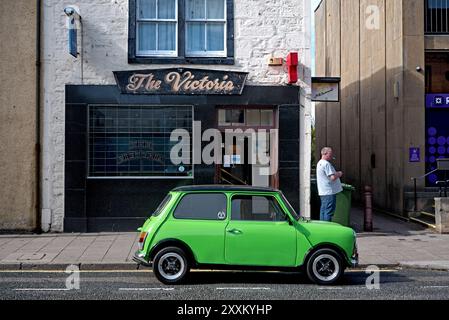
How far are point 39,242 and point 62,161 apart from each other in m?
2.26

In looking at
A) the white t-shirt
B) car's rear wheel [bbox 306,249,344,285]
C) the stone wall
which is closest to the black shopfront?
the stone wall

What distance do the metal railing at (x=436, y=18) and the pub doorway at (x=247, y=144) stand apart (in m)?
6.16

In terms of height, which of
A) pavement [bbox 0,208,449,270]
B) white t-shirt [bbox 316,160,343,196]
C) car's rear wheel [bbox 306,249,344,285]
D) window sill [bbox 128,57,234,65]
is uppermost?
window sill [bbox 128,57,234,65]

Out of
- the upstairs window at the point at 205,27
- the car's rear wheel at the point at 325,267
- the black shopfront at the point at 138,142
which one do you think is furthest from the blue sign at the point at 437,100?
the car's rear wheel at the point at 325,267

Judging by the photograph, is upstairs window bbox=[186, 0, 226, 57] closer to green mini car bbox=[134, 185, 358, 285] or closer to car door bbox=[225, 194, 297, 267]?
green mini car bbox=[134, 185, 358, 285]

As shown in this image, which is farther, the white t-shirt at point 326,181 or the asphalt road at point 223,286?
the white t-shirt at point 326,181

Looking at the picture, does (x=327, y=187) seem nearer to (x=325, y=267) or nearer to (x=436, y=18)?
(x=325, y=267)

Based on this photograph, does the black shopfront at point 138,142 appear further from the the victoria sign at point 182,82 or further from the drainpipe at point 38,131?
the drainpipe at point 38,131

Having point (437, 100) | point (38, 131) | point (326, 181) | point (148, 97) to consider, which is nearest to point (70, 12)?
point (148, 97)

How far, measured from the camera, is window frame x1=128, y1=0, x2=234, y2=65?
13773 mm

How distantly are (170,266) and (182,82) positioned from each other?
642cm

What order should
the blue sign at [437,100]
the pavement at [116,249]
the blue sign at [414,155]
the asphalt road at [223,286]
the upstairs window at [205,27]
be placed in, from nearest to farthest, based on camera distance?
the asphalt road at [223,286] → the pavement at [116,249] → the upstairs window at [205,27] → the blue sign at [414,155] → the blue sign at [437,100]

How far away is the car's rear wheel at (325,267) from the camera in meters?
8.42

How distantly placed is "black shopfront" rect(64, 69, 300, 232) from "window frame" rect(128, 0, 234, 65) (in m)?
0.30
